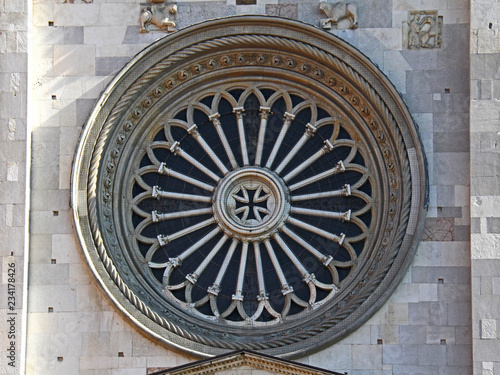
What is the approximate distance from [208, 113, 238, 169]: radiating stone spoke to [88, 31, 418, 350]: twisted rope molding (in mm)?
1198

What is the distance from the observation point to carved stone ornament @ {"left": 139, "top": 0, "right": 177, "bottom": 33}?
27906mm

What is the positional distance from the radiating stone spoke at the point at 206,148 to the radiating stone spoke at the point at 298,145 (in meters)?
0.96

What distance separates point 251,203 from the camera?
28062mm

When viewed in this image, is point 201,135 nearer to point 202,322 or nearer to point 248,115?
point 248,115

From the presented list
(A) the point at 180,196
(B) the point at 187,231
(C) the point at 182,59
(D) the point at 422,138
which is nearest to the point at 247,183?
(A) the point at 180,196

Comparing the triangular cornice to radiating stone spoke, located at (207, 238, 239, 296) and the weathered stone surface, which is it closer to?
radiating stone spoke, located at (207, 238, 239, 296)

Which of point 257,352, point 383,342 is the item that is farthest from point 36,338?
point 383,342

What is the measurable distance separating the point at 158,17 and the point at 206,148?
7.97 ft

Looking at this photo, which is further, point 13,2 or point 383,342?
point 13,2

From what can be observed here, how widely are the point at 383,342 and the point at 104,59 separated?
6880 mm

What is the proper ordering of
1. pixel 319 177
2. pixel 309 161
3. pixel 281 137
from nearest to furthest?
pixel 319 177, pixel 309 161, pixel 281 137

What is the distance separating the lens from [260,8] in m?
27.9

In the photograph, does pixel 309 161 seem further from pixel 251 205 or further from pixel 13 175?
pixel 13 175

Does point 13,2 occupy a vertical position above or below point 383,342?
above
